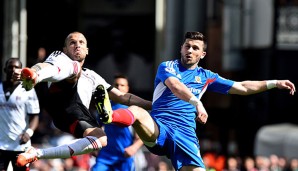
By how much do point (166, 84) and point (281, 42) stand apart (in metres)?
15.9

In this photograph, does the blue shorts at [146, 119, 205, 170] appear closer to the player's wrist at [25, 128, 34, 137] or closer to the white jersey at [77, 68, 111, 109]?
the white jersey at [77, 68, 111, 109]

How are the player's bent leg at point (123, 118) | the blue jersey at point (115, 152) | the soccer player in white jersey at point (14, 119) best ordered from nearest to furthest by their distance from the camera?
the player's bent leg at point (123, 118)
the soccer player in white jersey at point (14, 119)
the blue jersey at point (115, 152)

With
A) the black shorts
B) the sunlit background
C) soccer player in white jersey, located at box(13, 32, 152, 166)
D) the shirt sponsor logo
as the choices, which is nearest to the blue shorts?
the shirt sponsor logo

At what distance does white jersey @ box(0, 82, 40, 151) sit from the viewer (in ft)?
50.9

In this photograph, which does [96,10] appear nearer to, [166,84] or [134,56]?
[134,56]

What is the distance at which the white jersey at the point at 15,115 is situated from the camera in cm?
1552

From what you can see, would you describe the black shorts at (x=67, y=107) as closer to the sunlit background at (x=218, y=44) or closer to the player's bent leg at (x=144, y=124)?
the player's bent leg at (x=144, y=124)

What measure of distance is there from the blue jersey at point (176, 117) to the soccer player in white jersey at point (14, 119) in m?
2.17

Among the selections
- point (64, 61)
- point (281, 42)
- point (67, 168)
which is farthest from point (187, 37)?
point (281, 42)

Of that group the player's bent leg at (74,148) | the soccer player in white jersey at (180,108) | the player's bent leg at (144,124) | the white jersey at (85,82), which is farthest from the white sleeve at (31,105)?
the player's bent leg at (144,124)

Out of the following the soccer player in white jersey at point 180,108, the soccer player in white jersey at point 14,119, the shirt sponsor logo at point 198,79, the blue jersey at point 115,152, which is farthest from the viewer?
the blue jersey at point 115,152

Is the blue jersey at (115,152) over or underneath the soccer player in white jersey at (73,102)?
underneath

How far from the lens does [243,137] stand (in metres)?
29.9

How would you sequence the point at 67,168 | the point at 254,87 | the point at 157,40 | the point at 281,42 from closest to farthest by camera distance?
the point at 254,87
the point at 67,168
the point at 157,40
the point at 281,42
